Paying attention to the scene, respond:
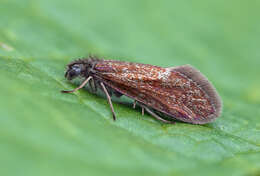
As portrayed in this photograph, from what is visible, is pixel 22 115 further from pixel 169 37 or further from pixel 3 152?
pixel 169 37

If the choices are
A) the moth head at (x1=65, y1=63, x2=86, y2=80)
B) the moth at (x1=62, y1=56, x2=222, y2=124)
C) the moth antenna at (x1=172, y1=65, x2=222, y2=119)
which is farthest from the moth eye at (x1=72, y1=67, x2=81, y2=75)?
the moth antenna at (x1=172, y1=65, x2=222, y2=119)

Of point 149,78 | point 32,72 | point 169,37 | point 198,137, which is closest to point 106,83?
point 149,78

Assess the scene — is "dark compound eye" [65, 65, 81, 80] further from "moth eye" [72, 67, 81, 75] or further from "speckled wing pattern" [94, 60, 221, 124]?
"speckled wing pattern" [94, 60, 221, 124]

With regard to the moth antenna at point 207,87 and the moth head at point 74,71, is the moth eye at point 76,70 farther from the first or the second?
the moth antenna at point 207,87

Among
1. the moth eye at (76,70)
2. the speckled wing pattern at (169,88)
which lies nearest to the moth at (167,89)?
the speckled wing pattern at (169,88)

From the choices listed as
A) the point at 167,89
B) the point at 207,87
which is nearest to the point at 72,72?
the point at 167,89
